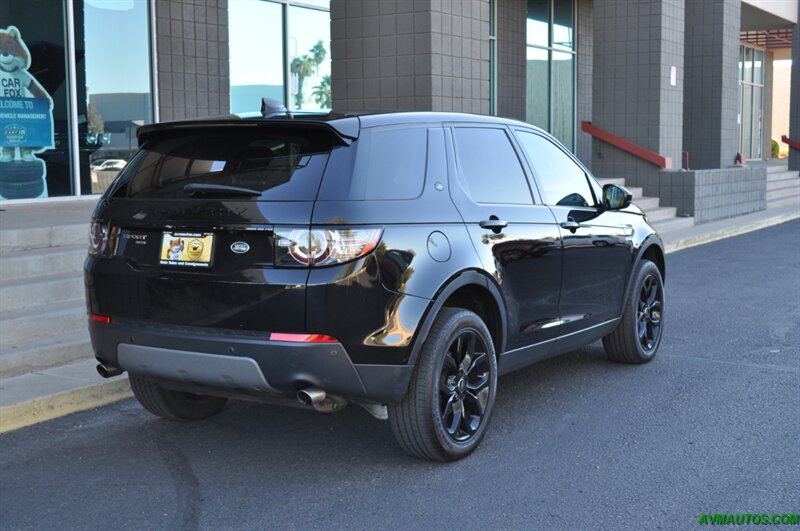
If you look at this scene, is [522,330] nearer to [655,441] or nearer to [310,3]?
[655,441]

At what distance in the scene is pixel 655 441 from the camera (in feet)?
17.9

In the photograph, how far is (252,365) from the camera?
4539 mm

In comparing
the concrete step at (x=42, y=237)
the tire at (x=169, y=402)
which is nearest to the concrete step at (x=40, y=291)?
the concrete step at (x=42, y=237)

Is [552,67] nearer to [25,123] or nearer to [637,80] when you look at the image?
[637,80]

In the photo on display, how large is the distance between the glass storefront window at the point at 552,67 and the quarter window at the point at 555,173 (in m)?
15.2

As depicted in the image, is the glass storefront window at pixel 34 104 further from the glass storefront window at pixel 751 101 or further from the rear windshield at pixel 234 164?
the glass storefront window at pixel 751 101

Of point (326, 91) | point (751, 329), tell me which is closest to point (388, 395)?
point (751, 329)

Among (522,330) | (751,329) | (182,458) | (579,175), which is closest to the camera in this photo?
(182,458)

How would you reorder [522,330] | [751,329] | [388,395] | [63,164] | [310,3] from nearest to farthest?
1. [388,395]
2. [522,330]
3. [751,329]
4. [63,164]
5. [310,3]

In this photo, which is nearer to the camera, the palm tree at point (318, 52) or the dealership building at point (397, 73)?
the dealership building at point (397, 73)

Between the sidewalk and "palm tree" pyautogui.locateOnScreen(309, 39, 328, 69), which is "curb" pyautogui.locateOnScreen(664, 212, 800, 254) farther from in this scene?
the sidewalk

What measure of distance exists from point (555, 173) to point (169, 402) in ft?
9.07

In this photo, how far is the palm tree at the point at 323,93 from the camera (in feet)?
52.4

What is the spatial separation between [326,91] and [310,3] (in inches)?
54.7
